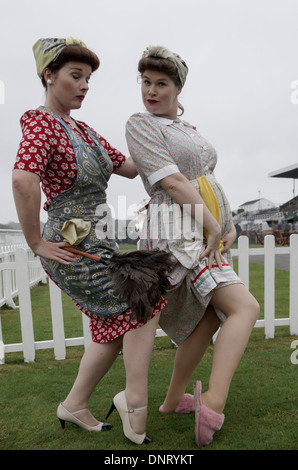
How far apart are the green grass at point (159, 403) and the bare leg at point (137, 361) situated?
260 mm

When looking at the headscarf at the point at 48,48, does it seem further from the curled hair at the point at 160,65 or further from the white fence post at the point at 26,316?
the white fence post at the point at 26,316

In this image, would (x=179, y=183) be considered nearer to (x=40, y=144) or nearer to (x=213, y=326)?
(x=40, y=144)

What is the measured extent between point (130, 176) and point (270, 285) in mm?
2484

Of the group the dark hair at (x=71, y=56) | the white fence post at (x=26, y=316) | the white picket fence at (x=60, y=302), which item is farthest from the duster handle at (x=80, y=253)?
the white fence post at (x=26, y=316)

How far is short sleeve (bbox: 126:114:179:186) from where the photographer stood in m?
1.93

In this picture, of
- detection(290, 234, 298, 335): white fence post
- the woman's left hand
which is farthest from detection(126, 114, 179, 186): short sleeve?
detection(290, 234, 298, 335): white fence post

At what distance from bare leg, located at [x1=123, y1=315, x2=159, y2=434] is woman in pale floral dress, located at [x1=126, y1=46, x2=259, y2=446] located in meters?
0.24

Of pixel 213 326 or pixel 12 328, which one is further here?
pixel 12 328

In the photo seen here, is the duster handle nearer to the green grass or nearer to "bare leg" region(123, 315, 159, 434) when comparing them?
"bare leg" region(123, 315, 159, 434)

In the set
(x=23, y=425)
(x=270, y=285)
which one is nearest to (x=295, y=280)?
(x=270, y=285)

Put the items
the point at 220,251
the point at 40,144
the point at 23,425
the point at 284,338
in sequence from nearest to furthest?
1. the point at 40,144
2. the point at 220,251
3. the point at 23,425
4. the point at 284,338

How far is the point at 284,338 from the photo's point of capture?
4.23m

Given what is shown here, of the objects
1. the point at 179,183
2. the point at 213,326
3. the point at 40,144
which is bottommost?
the point at 213,326

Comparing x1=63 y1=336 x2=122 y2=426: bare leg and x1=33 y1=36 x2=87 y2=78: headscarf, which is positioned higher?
x1=33 y1=36 x2=87 y2=78: headscarf
